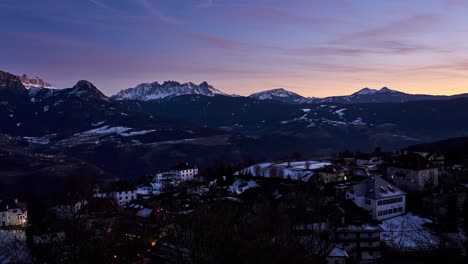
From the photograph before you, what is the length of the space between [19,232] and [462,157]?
2698 inches

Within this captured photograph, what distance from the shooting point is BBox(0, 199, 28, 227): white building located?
6544cm

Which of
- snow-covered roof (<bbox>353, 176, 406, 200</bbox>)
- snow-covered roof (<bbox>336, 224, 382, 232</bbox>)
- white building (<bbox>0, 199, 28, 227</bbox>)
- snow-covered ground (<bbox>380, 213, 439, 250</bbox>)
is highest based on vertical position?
snow-covered roof (<bbox>353, 176, 406, 200</bbox>)

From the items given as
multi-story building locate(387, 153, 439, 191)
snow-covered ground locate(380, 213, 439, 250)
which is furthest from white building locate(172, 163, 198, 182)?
snow-covered ground locate(380, 213, 439, 250)

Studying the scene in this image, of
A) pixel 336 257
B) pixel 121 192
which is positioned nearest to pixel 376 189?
pixel 336 257

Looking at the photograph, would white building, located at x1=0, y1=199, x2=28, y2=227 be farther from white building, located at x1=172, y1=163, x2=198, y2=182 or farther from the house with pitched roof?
the house with pitched roof

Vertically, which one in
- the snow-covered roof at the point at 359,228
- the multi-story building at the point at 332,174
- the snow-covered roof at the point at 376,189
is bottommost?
the snow-covered roof at the point at 359,228

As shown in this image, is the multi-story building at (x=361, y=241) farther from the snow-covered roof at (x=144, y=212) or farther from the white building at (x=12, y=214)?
the white building at (x=12, y=214)

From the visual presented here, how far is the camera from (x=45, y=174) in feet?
605

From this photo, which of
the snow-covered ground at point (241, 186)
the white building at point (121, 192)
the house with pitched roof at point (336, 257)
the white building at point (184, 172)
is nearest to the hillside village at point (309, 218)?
the house with pitched roof at point (336, 257)

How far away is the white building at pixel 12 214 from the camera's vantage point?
65.4 metres

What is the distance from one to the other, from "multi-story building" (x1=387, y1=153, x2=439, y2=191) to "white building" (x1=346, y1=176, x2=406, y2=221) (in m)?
6.97

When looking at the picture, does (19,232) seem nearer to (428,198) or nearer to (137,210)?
(137,210)

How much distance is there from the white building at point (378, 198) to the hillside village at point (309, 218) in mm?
113

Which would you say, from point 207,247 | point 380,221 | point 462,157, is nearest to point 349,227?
point 380,221
